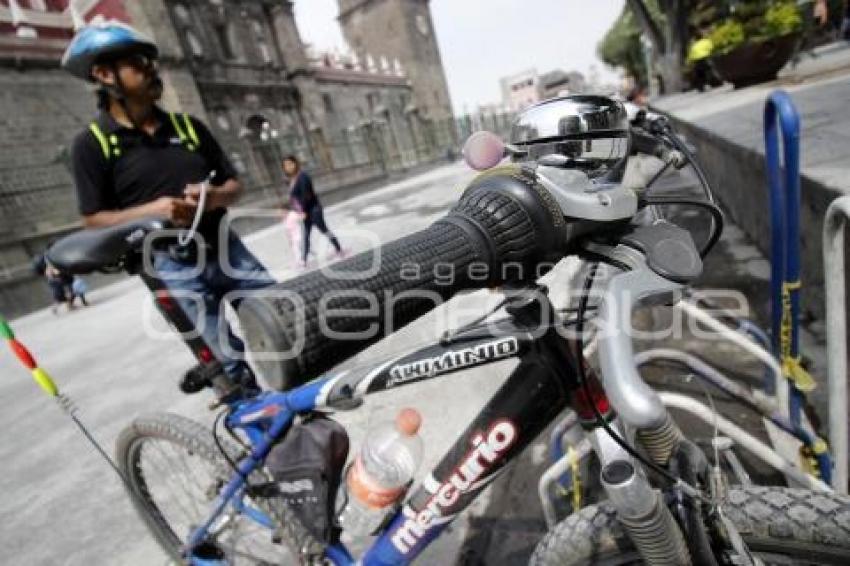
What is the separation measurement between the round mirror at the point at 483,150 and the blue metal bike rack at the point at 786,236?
1208 mm

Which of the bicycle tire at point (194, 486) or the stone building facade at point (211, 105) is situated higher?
the stone building facade at point (211, 105)

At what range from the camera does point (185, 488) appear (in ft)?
7.50

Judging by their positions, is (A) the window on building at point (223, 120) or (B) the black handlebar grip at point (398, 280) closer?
(B) the black handlebar grip at point (398, 280)

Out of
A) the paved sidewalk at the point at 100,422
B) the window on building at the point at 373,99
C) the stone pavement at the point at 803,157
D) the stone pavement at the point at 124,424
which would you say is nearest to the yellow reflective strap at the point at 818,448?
the stone pavement at the point at 124,424

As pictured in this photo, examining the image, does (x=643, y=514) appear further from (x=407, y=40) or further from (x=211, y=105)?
(x=407, y=40)

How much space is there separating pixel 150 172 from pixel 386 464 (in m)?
1.90

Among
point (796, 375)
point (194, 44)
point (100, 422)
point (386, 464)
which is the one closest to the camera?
point (386, 464)

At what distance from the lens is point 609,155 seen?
79cm

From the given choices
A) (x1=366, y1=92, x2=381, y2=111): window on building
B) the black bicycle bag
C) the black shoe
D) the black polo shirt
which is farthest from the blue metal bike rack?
(x1=366, y1=92, x2=381, y2=111): window on building

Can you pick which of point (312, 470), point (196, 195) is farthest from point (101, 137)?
point (312, 470)

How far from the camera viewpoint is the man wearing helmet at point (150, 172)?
2154 millimetres

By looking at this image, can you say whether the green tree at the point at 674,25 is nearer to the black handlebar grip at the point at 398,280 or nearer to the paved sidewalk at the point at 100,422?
the paved sidewalk at the point at 100,422

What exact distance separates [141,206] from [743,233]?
4665 millimetres

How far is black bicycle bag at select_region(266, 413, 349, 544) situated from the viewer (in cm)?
152
